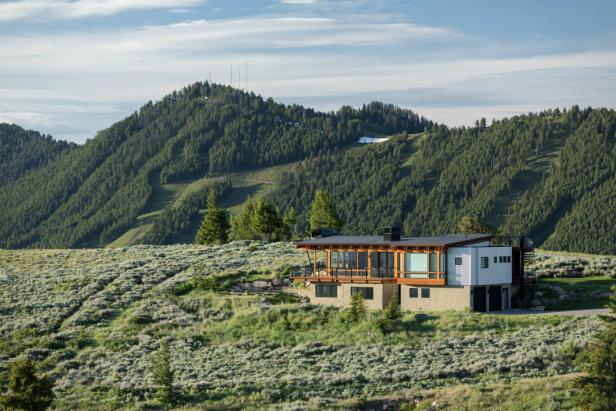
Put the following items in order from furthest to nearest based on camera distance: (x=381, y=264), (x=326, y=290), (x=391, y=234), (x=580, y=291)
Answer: (x=326, y=290)
(x=391, y=234)
(x=580, y=291)
(x=381, y=264)

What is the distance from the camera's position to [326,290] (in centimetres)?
6681

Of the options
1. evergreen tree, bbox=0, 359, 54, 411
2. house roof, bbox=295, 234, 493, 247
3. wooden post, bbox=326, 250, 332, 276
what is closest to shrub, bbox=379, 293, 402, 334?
house roof, bbox=295, 234, 493, 247

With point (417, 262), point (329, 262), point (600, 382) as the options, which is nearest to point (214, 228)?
point (329, 262)

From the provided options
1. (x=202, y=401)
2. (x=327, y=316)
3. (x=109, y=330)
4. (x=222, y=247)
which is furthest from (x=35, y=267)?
(x=202, y=401)

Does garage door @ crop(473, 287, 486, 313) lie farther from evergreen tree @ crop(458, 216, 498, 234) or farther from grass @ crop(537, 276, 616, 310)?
evergreen tree @ crop(458, 216, 498, 234)

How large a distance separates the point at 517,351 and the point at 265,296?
848 inches

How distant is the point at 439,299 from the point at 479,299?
2618mm

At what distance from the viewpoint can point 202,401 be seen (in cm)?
4969

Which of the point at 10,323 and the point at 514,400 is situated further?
the point at 10,323

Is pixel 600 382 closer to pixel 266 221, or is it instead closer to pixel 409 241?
pixel 409 241

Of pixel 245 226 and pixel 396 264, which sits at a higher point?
pixel 245 226

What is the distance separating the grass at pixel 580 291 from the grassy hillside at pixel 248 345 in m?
7.24

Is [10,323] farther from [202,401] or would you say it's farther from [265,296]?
[202,401]

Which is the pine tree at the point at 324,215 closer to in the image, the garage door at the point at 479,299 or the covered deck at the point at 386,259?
the covered deck at the point at 386,259
